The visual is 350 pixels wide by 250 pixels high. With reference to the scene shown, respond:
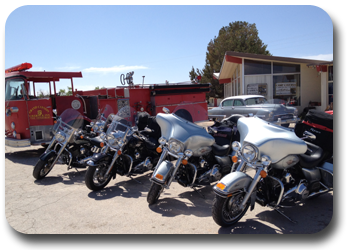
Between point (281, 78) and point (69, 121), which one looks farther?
point (281, 78)

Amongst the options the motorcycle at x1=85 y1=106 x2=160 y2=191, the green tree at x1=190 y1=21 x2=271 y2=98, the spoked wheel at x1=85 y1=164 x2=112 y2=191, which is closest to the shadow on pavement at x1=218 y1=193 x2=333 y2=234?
the motorcycle at x1=85 y1=106 x2=160 y2=191

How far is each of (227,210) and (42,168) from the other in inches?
160

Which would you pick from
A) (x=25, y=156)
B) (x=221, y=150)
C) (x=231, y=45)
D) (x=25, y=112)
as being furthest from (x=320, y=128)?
(x=231, y=45)

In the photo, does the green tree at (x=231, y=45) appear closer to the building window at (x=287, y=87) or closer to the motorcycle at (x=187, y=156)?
the building window at (x=287, y=87)

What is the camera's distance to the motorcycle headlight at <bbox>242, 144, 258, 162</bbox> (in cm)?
324

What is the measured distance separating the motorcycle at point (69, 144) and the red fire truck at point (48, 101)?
2.48 feet

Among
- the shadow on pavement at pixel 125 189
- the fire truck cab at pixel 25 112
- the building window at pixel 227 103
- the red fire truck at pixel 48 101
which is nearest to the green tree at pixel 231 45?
the building window at pixel 227 103

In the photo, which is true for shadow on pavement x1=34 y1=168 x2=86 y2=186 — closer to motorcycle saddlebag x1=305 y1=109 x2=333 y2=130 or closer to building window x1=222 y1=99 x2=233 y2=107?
motorcycle saddlebag x1=305 y1=109 x2=333 y2=130

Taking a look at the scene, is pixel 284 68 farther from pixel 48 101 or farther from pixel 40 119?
pixel 40 119

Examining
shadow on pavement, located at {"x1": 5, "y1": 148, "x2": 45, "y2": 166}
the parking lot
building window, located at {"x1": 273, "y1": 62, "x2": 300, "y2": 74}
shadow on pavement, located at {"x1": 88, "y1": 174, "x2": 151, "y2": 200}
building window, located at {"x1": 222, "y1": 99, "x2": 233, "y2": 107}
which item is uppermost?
building window, located at {"x1": 273, "y1": 62, "x2": 300, "y2": 74}

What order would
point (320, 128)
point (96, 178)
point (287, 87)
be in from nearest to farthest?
point (320, 128)
point (96, 178)
point (287, 87)

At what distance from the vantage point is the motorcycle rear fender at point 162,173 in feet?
12.6

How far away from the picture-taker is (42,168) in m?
5.57

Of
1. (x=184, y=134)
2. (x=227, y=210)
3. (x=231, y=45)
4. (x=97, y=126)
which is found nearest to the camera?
(x=227, y=210)
